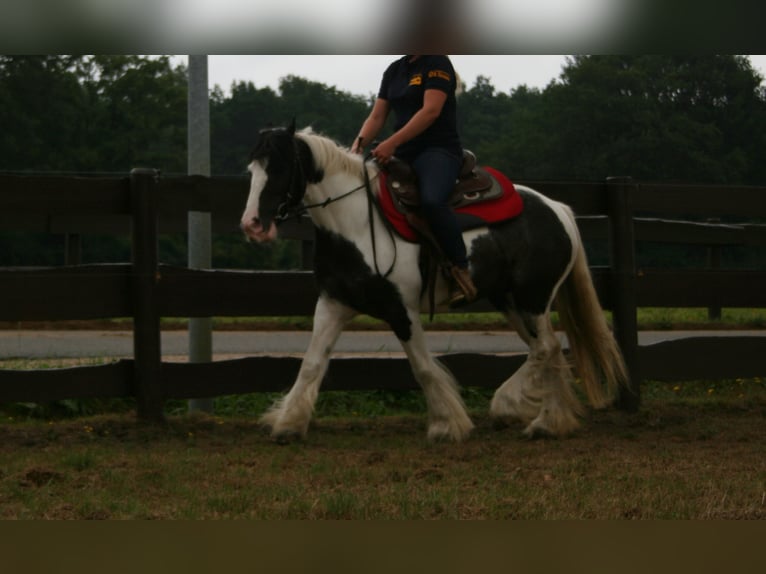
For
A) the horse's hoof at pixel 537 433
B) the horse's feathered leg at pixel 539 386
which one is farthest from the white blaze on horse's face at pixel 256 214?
the horse's hoof at pixel 537 433

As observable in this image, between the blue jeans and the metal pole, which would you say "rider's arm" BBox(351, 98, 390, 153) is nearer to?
the blue jeans

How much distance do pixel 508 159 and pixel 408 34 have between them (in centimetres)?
1906

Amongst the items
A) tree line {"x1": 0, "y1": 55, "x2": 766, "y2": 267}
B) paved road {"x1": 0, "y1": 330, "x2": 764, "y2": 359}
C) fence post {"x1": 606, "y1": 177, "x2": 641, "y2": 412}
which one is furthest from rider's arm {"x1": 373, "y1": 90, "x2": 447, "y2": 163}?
paved road {"x1": 0, "y1": 330, "x2": 764, "y2": 359}

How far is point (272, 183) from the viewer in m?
5.23

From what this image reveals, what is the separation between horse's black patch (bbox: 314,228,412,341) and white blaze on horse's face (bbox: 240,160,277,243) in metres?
0.52

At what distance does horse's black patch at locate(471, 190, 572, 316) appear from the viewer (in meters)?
5.81

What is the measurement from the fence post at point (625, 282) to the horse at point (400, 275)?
69 cm

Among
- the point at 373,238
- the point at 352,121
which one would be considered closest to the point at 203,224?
the point at 373,238

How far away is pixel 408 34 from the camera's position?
2.14 feet

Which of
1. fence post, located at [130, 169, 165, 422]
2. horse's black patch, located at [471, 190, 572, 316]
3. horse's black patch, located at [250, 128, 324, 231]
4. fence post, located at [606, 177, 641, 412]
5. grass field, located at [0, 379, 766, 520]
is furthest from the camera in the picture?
fence post, located at [606, 177, 641, 412]

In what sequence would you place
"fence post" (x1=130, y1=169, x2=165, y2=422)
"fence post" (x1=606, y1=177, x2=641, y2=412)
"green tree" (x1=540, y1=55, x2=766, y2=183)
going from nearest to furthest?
"fence post" (x1=130, y1=169, x2=165, y2=422), "fence post" (x1=606, y1=177, x2=641, y2=412), "green tree" (x1=540, y1=55, x2=766, y2=183)

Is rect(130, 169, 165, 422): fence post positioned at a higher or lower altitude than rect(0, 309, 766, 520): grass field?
higher

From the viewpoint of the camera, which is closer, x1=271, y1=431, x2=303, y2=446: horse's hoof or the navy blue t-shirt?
the navy blue t-shirt

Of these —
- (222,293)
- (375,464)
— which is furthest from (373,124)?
(375,464)
